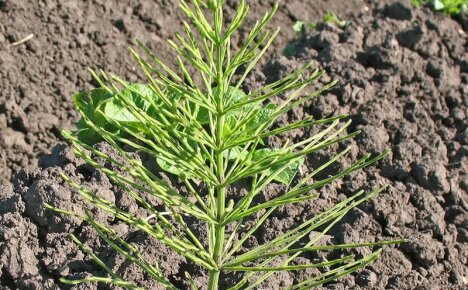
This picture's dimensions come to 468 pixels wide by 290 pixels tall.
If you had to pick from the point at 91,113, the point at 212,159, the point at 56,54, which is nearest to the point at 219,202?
the point at 212,159

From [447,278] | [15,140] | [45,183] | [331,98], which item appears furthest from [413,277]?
→ [15,140]

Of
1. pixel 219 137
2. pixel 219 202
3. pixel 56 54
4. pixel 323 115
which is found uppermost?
pixel 56 54

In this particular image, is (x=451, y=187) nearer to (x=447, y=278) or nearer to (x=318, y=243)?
(x=447, y=278)

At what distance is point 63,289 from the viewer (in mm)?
3375

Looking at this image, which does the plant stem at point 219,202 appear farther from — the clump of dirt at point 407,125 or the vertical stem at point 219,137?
the clump of dirt at point 407,125

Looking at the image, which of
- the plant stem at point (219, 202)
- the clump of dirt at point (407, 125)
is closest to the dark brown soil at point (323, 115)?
the clump of dirt at point (407, 125)

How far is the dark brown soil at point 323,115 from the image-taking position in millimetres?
3535

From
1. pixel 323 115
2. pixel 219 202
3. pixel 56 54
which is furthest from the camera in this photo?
pixel 56 54

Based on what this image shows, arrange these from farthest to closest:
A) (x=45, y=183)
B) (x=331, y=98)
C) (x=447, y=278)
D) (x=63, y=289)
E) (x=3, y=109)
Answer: (x=3, y=109) → (x=331, y=98) → (x=447, y=278) → (x=45, y=183) → (x=63, y=289)

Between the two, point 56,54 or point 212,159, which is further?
point 56,54

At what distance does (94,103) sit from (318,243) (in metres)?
1.18

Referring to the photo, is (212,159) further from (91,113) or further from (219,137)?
(91,113)

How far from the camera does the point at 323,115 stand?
4391 millimetres

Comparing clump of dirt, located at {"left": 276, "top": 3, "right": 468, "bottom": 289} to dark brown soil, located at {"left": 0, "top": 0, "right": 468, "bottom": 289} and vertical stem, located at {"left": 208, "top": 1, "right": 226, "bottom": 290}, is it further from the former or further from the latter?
vertical stem, located at {"left": 208, "top": 1, "right": 226, "bottom": 290}
